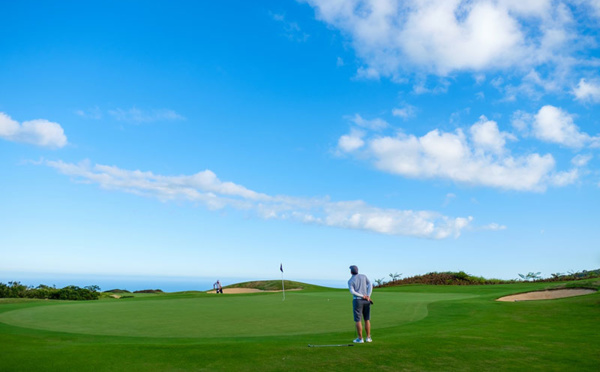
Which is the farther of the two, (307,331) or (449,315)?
(449,315)

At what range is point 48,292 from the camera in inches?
1485

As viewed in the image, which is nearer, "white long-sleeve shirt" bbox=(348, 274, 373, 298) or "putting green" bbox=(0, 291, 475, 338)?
"white long-sleeve shirt" bbox=(348, 274, 373, 298)

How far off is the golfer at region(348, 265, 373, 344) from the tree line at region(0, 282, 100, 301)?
103 ft

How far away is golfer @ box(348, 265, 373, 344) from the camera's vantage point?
41.5 ft

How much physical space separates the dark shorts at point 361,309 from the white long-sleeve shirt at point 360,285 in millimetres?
177

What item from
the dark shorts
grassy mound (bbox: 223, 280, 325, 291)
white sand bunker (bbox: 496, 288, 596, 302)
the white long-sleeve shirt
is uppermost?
the white long-sleeve shirt

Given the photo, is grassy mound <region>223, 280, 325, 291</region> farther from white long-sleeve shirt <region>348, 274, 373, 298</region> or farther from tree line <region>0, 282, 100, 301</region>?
white long-sleeve shirt <region>348, 274, 373, 298</region>

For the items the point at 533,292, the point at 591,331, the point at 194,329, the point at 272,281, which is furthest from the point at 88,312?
the point at 272,281

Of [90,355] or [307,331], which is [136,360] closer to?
[90,355]

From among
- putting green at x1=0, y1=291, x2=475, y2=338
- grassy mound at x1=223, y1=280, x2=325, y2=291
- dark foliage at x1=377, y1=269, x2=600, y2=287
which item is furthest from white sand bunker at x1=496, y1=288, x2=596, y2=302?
grassy mound at x1=223, y1=280, x2=325, y2=291

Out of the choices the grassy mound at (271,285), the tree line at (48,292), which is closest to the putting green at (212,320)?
the tree line at (48,292)

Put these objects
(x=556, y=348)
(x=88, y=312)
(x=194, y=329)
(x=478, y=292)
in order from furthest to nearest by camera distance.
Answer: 1. (x=478, y=292)
2. (x=88, y=312)
3. (x=194, y=329)
4. (x=556, y=348)

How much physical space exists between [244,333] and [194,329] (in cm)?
207

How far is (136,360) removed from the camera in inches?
409
